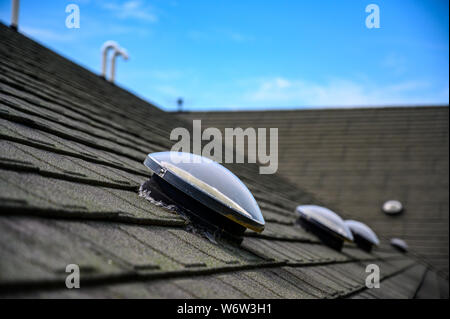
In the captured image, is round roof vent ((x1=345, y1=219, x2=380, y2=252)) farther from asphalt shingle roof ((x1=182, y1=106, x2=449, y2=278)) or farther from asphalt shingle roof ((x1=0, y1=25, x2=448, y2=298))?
asphalt shingle roof ((x1=182, y1=106, x2=449, y2=278))

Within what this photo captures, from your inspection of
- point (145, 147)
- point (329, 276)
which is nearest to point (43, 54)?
point (145, 147)

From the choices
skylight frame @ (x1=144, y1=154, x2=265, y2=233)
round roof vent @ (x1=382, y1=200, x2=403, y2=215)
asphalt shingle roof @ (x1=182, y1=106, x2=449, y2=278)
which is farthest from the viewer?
round roof vent @ (x1=382, y1=200, x2=403, y2=215)

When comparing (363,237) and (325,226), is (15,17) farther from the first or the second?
(363,237)

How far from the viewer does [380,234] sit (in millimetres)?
11180

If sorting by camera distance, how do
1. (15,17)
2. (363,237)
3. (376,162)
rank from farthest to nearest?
(376,162)
(363,237)
(15,17)

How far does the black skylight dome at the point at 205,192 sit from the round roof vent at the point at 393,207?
10.0 metres

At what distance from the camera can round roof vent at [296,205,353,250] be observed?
4.53 metres

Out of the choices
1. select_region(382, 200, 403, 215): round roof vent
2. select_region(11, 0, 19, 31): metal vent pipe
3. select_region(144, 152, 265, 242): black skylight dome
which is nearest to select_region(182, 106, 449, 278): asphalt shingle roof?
select_region(382, 200, 403, 215): round roof vent

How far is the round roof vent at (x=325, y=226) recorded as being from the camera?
14.9ft

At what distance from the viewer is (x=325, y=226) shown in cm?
455

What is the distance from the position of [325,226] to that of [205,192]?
2634mm

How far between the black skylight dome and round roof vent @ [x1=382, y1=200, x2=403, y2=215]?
10.0 m

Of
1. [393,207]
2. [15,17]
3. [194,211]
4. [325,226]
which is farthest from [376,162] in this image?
[194,211]

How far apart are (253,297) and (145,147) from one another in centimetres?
251
